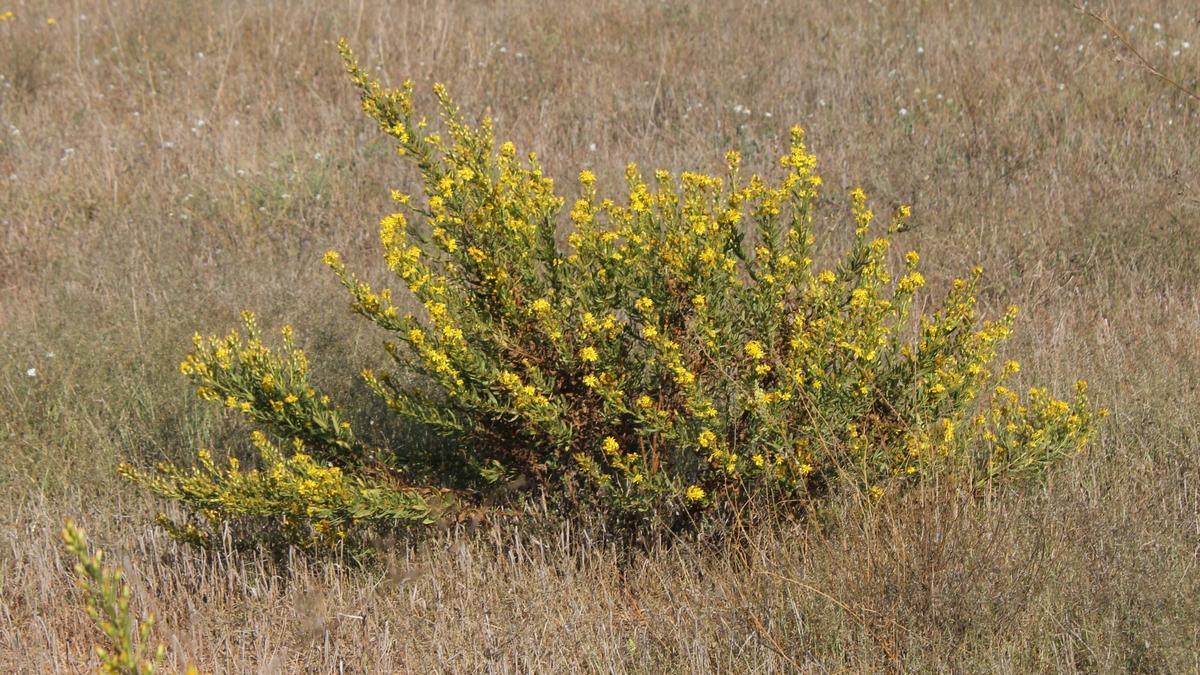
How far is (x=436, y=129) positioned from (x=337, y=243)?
1638 mm

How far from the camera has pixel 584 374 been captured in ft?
11.6

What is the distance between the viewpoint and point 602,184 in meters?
6.77

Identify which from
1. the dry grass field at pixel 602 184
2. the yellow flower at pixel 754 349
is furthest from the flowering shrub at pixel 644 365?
the dry grass field at pixel 602 184

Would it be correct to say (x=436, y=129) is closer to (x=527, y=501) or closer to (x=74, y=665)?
(x=527, y=501)

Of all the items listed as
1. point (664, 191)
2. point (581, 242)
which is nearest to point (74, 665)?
point (581, 242)

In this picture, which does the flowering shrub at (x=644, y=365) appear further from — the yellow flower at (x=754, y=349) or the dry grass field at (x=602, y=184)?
the dry grass field at (x=602, y=184)

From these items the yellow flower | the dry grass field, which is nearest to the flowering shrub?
the yellow flower

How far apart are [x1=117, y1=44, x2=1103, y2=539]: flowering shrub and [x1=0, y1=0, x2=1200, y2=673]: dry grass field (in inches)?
9.0

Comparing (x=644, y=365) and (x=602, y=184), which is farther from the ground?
(x=644, y=365)

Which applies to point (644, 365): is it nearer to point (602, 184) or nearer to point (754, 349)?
point (754, 349)

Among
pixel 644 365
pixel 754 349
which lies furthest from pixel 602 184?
pixel 754 349

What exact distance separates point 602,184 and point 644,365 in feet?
11.2

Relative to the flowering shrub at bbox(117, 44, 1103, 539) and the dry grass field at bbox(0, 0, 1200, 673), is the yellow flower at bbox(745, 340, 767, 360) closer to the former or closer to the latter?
the flowering shrub at bbox(117, 44, 1103, 539)

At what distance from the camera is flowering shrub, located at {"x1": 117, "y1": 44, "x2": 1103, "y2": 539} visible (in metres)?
3.30
